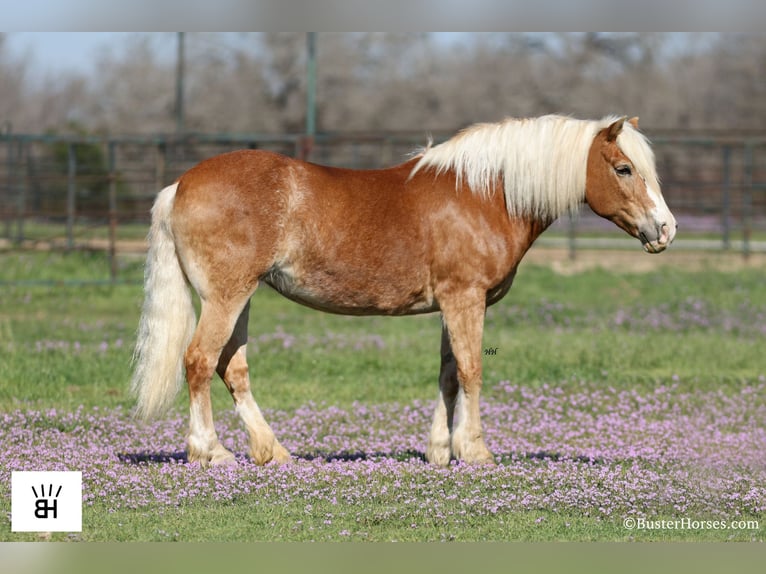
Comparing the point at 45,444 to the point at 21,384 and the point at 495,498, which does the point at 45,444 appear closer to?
the point at 21,384

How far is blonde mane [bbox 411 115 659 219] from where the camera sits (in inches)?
271

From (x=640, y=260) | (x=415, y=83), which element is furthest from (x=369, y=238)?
(x=415, y=83)

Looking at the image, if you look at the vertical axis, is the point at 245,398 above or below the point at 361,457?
above

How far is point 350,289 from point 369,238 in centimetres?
35

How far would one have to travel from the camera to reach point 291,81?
171 feet

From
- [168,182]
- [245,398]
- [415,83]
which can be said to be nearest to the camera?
[245,398]

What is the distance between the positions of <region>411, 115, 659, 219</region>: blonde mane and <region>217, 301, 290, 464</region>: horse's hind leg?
1658mm

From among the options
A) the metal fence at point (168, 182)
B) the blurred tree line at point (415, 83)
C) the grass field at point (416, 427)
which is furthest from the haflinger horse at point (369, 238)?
the blurred tree line at point (415, 83)

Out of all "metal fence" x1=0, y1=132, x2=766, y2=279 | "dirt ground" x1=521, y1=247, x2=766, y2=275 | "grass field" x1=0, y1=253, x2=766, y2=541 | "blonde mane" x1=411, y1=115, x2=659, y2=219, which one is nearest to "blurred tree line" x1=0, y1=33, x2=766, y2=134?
"metal fence" x1=0, y1=132, x2=766, y2=279

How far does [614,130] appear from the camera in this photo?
6.73m

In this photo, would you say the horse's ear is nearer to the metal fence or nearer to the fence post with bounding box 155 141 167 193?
the metal fence

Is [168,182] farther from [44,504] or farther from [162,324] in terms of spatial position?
[44,504]

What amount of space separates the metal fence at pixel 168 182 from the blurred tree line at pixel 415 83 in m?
4.86

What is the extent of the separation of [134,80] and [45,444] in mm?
50475
